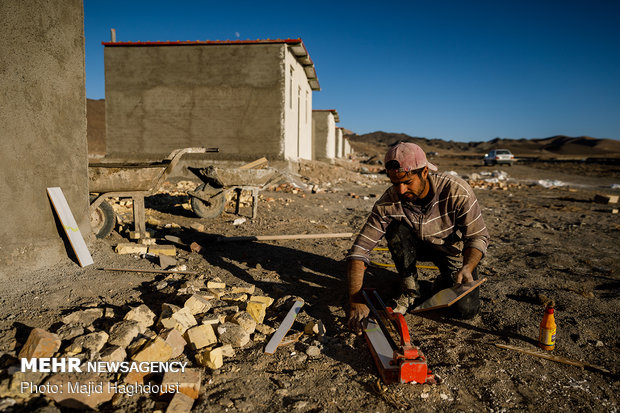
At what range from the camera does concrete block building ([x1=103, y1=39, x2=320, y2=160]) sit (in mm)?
10031

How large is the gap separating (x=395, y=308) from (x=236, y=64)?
9016mm

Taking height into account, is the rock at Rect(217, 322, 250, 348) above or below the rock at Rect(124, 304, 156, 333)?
below

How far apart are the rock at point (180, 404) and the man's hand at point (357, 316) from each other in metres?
1.11

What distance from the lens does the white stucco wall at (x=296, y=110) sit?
10.4 m

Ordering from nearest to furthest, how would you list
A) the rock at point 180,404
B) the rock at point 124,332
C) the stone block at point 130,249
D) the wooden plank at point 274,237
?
the rock at point 180,404
the rock at point 124,332
the stone block at point 130,249
the wooden plank at point 274,237

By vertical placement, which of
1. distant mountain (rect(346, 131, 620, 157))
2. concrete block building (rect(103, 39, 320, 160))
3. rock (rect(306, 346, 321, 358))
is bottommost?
rock (rect(306, 346, 321, 358))

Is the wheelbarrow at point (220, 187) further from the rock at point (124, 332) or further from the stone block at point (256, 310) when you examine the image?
the rock at point (124, 332)

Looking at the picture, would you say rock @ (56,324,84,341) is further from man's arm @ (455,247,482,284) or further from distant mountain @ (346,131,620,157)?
distant mountain @ (346,131,620,157)

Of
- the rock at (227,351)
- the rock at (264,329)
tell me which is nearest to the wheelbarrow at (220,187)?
the rock at (264,329)

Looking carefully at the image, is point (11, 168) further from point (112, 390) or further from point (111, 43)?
point (111, 43)

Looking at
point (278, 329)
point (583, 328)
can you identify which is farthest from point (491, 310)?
point (278, 329)

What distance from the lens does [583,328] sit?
2633 mm

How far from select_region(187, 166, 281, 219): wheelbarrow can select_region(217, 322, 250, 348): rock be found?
402cm

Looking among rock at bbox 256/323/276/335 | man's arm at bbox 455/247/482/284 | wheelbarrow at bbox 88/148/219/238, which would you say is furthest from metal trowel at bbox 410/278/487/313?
wheelbarrow at bbox 88/148/219/238
